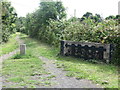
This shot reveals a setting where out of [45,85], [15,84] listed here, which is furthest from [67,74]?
[15,84]

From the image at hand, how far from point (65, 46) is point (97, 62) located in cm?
280

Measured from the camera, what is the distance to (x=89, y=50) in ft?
32.1

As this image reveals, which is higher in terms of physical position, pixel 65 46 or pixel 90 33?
pixel 90 33

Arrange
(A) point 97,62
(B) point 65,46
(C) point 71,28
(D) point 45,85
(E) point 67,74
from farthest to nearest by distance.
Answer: (C) point 71,28 → (B) point 65,46 → (A) point 97,62 → (E) point 67,74 → (D) point 45,85

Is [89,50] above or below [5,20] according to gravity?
below

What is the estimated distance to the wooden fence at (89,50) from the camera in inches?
348

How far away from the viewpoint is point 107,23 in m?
11.0

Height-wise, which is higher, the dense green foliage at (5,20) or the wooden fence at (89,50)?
the dense green foliage at (5,20)

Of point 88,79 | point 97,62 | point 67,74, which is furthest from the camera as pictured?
point 97,62

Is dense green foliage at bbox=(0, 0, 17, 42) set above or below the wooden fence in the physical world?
above

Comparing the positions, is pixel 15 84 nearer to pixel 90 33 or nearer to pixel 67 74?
pixel 67 74

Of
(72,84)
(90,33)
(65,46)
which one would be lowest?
(72,84)

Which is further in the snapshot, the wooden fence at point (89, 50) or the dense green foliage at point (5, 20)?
the dense green foliage at point (5, 20)

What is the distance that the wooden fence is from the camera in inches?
348
